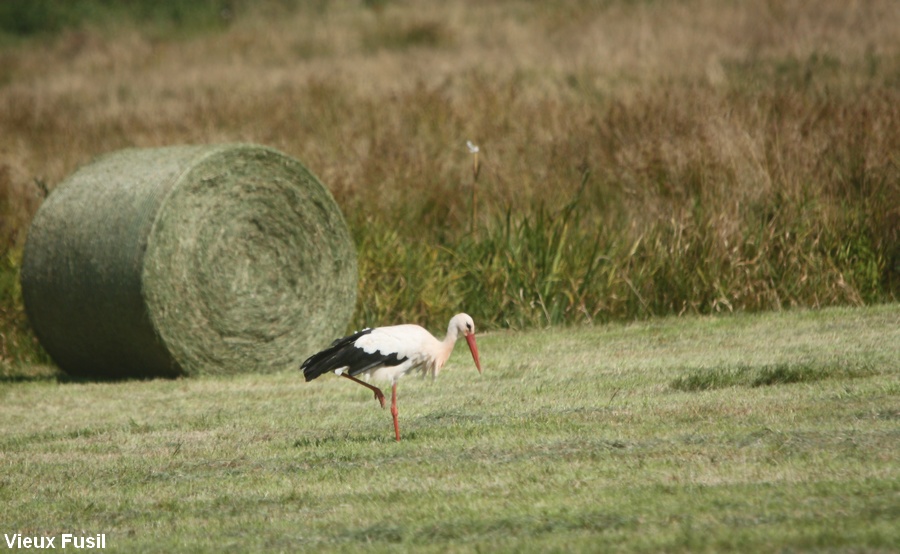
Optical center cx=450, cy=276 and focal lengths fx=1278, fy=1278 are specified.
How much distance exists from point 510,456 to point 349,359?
4.48 feet

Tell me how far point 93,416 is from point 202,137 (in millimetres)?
8881

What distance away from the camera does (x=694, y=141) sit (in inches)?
519

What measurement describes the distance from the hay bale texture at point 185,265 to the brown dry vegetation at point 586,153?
3.86ft

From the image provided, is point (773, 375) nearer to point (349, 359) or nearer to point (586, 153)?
point (349, 359)

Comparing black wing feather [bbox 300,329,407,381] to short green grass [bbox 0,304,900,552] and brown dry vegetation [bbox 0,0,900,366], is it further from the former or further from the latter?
brown dry vegetation [bbox 0,0,900,366]

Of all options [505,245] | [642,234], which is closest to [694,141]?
[642,234]

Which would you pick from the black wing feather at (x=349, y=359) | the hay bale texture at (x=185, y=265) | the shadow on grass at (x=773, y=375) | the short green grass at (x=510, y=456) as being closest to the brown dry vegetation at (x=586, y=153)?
the hay bale texture at (x=185, y=265)

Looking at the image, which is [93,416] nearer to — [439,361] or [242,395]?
[242,395]

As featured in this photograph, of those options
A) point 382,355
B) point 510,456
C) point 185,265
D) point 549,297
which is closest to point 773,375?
point 510,456

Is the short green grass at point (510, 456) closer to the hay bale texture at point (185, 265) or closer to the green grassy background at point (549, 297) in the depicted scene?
the green grassy background at point (549, 297)

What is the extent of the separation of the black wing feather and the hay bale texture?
334cm

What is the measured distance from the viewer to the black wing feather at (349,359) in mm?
7367

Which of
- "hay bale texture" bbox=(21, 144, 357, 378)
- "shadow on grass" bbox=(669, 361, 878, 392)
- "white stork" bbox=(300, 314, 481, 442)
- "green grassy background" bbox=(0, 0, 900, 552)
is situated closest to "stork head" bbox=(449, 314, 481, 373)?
"white stork" bbox=(300, 314, 481, 442)

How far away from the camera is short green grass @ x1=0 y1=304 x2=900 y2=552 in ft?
17.0
